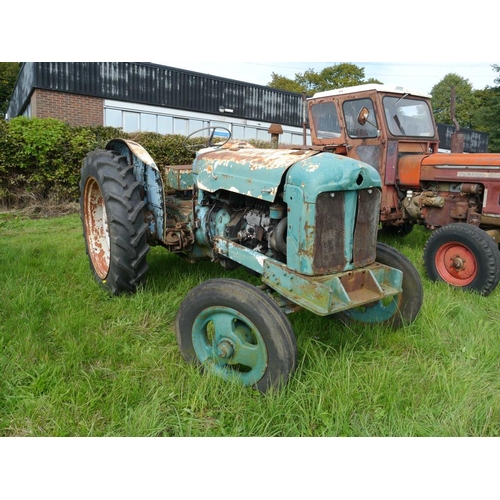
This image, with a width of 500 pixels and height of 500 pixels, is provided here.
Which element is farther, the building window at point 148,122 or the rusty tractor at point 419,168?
the building window at point 148,122

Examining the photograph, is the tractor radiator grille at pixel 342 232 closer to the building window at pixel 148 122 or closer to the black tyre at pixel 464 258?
A: the black tyre at pixel 464 258

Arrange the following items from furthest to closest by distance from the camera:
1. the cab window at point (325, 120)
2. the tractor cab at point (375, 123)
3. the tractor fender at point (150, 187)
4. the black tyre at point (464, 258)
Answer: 1. the cab window at point (325, 120)
2. the tractor cab at point (375, 123)
3. the black tyre at point (464, 258)
4. the tractor fender at point (150, 187)

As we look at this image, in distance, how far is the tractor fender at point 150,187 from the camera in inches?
139

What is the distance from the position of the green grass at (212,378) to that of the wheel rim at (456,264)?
48 cm

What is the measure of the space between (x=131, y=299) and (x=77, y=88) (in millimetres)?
11796

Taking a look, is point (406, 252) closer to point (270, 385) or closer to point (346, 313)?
point (346, 313)

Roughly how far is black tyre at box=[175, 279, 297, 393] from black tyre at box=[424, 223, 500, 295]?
2.77 m

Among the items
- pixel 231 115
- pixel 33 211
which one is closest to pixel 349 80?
pixel 231 115

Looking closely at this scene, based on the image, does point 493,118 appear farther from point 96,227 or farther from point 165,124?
point 96,227

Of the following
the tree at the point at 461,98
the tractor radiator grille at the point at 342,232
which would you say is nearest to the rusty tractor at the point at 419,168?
the tractor radiator grille at the point at 342,232

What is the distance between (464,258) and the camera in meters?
4.30

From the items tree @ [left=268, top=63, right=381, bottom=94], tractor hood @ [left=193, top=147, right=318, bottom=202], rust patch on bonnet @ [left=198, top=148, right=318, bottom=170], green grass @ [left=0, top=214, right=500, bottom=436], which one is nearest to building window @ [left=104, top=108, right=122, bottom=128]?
green grass @ [left=0, top=214, right=500, bottom=436]

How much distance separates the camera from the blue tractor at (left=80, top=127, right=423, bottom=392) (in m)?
2.33

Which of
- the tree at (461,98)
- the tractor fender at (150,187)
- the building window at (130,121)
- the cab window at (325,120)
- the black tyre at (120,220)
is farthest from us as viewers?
the tree at (461,98)
